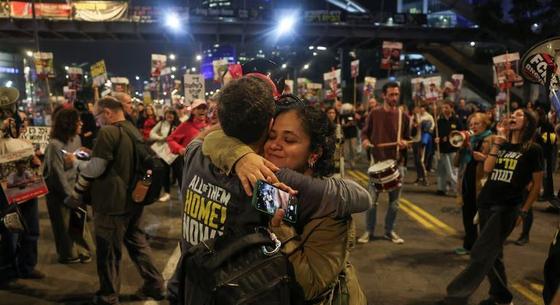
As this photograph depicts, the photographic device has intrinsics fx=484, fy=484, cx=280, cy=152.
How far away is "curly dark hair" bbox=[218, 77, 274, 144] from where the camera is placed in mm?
1840

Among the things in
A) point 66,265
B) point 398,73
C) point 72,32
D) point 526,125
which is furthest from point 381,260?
point 398,73

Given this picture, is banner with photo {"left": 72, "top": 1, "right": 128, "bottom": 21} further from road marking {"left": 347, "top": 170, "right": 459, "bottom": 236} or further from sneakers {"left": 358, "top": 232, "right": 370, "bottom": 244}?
sneakers {"left": 358, "top": 232, "right": 370, "bottom": 244}

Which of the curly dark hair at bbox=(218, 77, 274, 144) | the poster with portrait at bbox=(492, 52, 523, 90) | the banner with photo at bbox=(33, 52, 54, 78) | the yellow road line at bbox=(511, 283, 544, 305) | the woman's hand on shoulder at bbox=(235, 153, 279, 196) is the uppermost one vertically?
the banner with photo at bbox=(33, 52, 54, 78)

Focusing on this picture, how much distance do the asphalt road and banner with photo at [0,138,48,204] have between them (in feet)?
3.47

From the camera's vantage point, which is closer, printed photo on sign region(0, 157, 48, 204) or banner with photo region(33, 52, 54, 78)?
printed photo on sign region(0, 157, 48, 204)

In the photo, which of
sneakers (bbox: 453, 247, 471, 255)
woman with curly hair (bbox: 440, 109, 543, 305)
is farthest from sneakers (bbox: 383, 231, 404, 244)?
woman with curly hair (bbox: 440, 109, 543, 305)

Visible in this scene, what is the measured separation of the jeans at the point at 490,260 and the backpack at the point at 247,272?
351cm

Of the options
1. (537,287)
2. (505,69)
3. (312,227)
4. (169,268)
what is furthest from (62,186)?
(505,69)

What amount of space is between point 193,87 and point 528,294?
7.24 metres

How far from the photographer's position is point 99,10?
31250 mm

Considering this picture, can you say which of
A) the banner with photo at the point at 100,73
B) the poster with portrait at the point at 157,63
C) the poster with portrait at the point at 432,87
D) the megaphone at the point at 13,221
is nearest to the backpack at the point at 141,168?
the megaphone at the point at 13,221

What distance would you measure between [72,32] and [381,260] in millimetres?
31514

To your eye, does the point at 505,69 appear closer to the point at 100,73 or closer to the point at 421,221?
the point at 421,221

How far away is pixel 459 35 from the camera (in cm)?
3550
